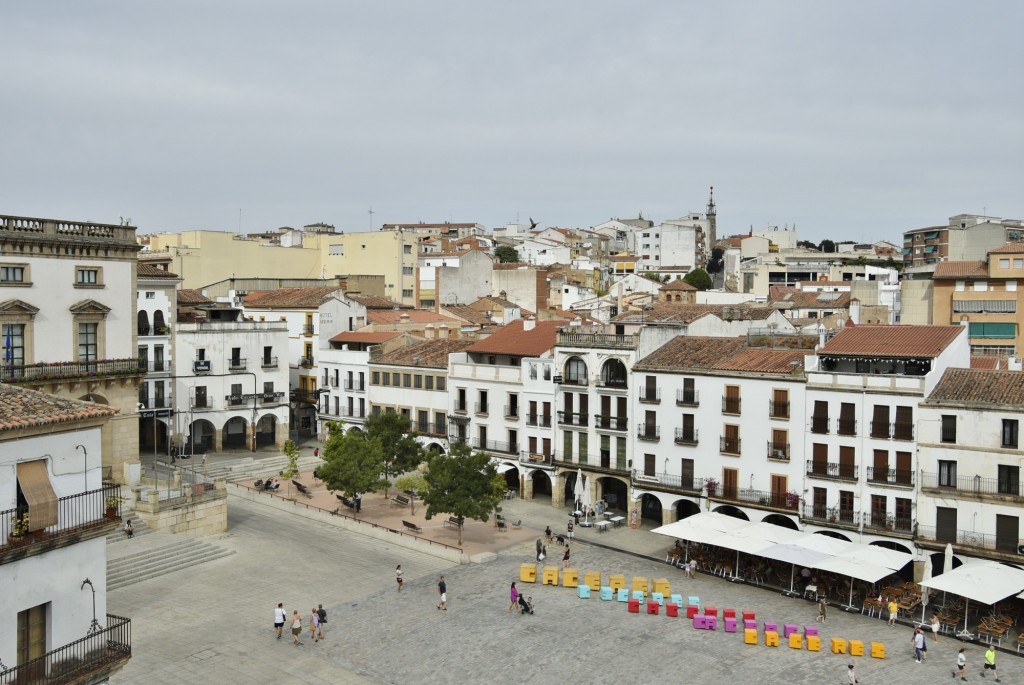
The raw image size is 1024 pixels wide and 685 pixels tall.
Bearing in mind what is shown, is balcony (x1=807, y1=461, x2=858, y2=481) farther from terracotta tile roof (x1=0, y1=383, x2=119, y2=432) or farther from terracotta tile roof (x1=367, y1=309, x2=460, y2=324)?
terracotta tile roof (x1=367, y1=309, x2=460, y2=324)

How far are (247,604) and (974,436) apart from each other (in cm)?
3051

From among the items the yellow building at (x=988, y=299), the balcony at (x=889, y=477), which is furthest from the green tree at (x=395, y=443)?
the yellow building at (x=988, y=299)

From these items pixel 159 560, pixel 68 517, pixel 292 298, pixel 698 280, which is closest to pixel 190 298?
pixel 292 298

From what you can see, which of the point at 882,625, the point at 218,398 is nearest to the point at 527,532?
the point at 882,625

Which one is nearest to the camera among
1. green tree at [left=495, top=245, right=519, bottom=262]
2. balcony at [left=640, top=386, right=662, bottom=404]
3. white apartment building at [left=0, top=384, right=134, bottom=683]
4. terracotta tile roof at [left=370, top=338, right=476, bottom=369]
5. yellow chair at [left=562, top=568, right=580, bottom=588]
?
white apartment building at [left=0, top=384, right=134, bottom=683]

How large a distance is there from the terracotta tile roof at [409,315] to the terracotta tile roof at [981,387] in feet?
148

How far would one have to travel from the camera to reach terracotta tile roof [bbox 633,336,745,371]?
163 ft

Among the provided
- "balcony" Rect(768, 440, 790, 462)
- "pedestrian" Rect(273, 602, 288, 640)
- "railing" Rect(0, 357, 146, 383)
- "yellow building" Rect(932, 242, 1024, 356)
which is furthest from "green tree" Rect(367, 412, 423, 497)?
"yellow building" Rect(932, 242, 1024, 356)

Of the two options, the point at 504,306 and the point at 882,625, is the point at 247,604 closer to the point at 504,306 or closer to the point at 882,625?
the point at 882,625

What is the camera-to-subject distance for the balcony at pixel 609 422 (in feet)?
171

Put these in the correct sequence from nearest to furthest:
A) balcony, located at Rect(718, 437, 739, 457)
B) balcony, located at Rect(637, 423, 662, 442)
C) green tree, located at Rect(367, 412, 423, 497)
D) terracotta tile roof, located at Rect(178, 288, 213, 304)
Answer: balcony, located at Rect(718, 437, 739, 457), balcony, located at Rect(637, 423, 662, 442), green tree, located at Rect(367, 412, 423, 497), terracotta tile roof, located at Rect(178, 288, 213, 304)

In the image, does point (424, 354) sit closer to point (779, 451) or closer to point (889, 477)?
point (779, 451)

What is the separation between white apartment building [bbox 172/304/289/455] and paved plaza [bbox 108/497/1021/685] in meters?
21.2

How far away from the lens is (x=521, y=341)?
6000cm
